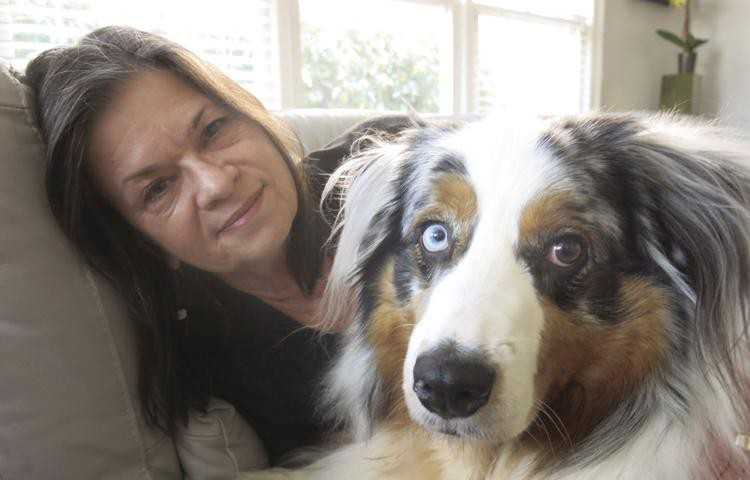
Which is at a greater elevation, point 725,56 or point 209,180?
point 725,56

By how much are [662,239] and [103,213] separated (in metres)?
1.10

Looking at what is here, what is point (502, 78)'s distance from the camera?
4.27m

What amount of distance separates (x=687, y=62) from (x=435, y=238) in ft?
14.4

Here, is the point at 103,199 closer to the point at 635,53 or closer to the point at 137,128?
the point at 137,128

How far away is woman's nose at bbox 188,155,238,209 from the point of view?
4.41 ft

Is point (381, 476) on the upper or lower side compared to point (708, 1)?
lower

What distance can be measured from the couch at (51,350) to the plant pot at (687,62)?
4.65 m

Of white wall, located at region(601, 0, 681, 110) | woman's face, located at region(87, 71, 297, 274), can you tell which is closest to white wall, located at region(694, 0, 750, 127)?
white wall, located at region(601, 0, 681, 110)

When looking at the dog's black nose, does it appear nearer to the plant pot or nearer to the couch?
the couch

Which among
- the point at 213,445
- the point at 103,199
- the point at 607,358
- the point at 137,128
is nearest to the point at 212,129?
the point at 137,128

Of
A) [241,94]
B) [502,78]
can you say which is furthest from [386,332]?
[502,78]

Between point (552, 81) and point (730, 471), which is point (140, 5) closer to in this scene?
point (730, 471)

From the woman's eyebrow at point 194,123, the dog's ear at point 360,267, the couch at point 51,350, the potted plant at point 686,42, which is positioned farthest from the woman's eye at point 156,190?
the potted plant at point 686,42

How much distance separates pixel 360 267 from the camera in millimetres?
1283
